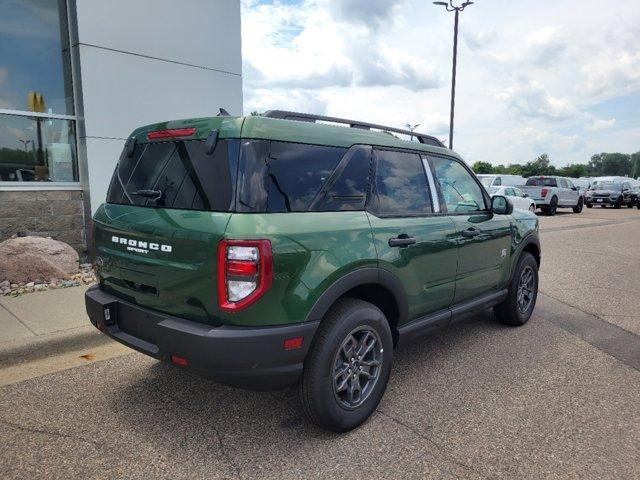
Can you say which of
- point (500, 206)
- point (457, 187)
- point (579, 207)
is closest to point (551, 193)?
point (579, 207)

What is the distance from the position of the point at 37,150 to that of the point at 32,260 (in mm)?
2028

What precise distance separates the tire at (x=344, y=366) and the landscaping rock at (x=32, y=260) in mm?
4791

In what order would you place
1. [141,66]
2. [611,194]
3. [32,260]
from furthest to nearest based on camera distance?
[611,194] < [141,66] < [32,260]

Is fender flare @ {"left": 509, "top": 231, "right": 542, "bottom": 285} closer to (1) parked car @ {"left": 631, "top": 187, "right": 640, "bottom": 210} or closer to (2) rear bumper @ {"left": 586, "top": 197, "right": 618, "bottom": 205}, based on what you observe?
Result: (2) rear bumper @ {"left": 586, "top": 197, "right": 618, "bottom": 205}

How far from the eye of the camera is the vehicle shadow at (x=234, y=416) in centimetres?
278

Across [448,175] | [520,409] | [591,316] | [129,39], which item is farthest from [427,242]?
[129,39]

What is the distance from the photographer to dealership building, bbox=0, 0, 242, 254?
6914 mm

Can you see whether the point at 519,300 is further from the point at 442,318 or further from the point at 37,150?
the point at 37,150

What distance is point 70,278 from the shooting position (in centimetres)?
632

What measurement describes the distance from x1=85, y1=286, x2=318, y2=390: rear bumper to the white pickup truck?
22.1 meters

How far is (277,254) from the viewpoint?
251 centimetres

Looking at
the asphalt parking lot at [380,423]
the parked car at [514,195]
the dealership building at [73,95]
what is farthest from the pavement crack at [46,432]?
the parked car at [514,195]

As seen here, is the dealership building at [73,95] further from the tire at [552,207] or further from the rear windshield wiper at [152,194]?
the tire at [552,207]

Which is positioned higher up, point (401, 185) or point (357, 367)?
point (401, 185)
